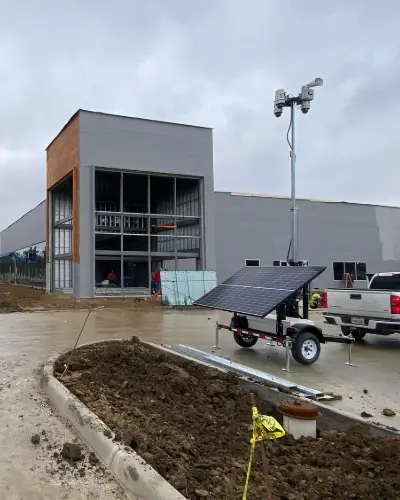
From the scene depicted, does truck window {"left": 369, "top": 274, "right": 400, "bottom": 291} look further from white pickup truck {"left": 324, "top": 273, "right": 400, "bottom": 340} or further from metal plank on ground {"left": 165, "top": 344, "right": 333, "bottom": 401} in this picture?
metal plank on ground {"left": 165, "top": 344, "right": 333, "bottom": 401}

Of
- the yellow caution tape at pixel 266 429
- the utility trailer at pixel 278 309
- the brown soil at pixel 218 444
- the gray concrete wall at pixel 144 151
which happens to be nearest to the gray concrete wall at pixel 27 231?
the gray concrete wall at pixel 144 151

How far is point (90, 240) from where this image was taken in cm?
2584

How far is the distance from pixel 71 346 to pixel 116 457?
6698mm

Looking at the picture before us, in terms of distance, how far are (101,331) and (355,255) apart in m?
30.2

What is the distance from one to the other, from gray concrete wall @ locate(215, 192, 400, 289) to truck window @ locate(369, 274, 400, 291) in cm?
2016

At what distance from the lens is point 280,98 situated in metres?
15.8

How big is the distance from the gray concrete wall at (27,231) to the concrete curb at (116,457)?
1511 inches

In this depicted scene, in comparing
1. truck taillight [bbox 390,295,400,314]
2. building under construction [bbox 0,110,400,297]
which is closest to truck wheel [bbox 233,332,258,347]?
truck taillight [bbox 390,295,400,314]

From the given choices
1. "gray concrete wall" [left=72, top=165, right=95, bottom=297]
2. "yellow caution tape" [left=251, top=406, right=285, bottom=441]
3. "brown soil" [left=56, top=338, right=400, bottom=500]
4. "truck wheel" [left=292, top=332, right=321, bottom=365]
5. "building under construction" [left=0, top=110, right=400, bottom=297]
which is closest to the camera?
"brown soil" [left=56, top=338, right=400, bottom=500]

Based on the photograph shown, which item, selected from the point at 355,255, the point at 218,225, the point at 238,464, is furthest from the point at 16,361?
the point at 355,255

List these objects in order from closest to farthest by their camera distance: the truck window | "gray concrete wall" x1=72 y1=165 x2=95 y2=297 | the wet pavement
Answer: the wet pavement
the truck window
"gray concrete wall" x1=72 y1=165 x2=95 y2=297

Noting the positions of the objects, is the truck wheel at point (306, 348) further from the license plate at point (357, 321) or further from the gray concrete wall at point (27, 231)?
the gray concrete wall at point (27, 231)

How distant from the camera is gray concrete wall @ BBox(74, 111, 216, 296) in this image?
25875 millimetres

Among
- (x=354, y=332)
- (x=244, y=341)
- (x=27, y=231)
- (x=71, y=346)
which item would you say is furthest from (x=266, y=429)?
(x=27, y=231)
